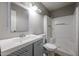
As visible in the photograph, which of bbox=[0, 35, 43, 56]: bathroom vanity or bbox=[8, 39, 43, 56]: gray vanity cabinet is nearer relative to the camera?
bbox=[0, 35, 43, 56]: bathroom vanity

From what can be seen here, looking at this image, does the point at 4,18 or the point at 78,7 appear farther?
the point at 78,7

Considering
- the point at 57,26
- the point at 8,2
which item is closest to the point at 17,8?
the point at 8,2

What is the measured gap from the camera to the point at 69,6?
190 centimetres

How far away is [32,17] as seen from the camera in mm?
1782

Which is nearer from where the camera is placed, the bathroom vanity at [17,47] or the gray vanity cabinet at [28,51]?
the bathroom vanity at [17,47]

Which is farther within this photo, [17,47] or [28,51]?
[28,51]

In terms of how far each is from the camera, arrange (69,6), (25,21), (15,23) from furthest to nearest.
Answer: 1. (69,6)
2. (25,21)
3. (15,23)

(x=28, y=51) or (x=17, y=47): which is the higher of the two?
(x=17, y=47)

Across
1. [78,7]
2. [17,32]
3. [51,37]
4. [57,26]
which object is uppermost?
[78,7]

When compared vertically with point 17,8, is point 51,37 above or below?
below

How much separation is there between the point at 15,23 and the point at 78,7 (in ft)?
5.35

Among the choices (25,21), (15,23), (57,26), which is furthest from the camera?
(57,26)

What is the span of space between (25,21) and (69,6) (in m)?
1.40

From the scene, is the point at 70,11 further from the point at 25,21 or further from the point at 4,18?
the point at 4,18
